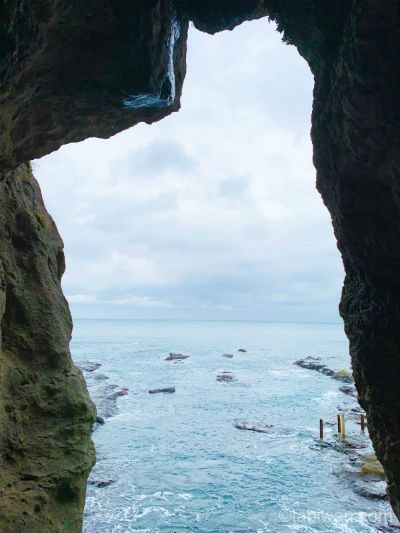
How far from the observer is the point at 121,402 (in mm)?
41875

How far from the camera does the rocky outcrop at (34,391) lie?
24.2 feet

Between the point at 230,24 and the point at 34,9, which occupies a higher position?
the point at 230,24

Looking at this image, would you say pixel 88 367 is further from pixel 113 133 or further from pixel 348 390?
pixel 113 133

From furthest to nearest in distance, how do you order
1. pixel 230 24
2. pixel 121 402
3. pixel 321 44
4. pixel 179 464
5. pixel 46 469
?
pixel 121 402 < pixel 179 464 < pixel 230 24 < pixel 46 469 < pixel 321 44

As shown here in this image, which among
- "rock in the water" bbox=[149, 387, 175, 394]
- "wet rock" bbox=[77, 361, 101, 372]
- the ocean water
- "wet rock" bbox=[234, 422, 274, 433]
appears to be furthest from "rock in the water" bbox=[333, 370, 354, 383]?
"wet rock" bbox=[77, 361, 101, 372]

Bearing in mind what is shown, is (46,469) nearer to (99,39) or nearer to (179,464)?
(99,39)

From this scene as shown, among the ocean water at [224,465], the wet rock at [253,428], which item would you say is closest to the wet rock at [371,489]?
the ocean water at [224,465]

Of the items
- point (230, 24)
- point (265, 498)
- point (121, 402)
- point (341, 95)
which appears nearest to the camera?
point (341, 95)

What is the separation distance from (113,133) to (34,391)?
21.9 ft

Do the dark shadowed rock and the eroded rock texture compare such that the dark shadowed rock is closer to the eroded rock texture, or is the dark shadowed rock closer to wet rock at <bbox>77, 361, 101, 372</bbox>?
wet rock at <bbox>77, 361, 101, 372</bbox>

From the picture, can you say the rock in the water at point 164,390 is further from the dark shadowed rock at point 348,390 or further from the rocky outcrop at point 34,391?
the rocky outcrop at point 34,391

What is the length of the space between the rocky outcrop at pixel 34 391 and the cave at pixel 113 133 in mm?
31

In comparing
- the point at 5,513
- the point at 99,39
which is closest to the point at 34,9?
the point at 99,39

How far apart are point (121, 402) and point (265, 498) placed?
2505cm
